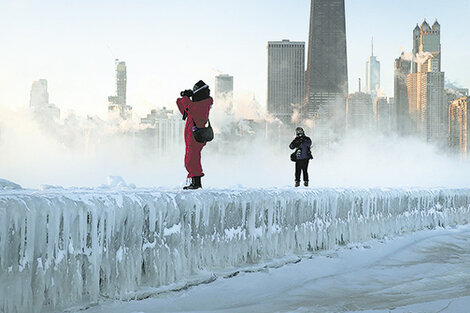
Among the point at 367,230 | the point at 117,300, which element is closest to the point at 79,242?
the point at 117,300

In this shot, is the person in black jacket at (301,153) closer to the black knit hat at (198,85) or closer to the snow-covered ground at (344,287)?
the snow-covered ground at (344,287)

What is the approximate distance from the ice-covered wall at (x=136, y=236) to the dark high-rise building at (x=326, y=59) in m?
175

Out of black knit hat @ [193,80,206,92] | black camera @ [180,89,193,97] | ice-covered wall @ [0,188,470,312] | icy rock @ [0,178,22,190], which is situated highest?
black knit hat @ [193,80,206,92]

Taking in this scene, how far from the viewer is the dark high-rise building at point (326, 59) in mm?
175000

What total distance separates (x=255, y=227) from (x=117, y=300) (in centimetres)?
202

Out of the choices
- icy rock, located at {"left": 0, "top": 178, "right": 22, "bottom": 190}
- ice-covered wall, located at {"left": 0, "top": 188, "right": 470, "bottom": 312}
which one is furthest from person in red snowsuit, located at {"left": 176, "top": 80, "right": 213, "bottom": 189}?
icy rock, located at {"left": 0, "top": 178, "right": 22, "bottom": 190}

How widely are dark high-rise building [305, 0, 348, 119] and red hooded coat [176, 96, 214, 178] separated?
17473 centimetres

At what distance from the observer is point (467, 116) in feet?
433

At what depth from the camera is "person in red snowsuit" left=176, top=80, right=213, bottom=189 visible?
22.2 ft

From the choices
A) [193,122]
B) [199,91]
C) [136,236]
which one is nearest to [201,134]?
[193,122]

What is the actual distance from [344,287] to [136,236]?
225cm

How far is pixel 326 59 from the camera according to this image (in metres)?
179

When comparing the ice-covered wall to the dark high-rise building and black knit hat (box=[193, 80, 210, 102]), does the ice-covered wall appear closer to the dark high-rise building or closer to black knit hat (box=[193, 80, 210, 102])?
black knit hat (box=[193, 80, 210, 102])

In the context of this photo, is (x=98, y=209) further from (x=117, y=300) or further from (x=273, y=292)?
(x=273, y=292)
